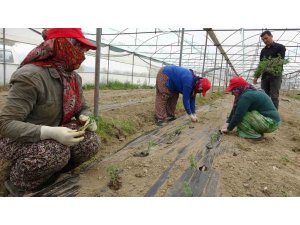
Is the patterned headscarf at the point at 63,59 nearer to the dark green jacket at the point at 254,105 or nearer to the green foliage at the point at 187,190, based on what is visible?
the green foliage at the point at 187,190

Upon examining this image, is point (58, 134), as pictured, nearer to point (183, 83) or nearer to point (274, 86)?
point (183, 83)

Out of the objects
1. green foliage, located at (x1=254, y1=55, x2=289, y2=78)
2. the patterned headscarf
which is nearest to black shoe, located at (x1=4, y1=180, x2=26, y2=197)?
the patterned headscarf

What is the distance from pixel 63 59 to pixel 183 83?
2.70 meters

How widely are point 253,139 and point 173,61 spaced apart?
730 inches

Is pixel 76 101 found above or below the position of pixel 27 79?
below

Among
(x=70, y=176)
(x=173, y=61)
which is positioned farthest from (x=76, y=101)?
(x=173, y=61)

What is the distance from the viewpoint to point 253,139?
142 inches

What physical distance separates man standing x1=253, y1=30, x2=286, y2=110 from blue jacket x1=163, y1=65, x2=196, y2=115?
1.47 metres

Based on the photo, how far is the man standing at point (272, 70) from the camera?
16.3ft

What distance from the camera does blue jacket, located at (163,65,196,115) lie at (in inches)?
177

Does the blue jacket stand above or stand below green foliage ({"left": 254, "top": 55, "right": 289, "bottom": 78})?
below

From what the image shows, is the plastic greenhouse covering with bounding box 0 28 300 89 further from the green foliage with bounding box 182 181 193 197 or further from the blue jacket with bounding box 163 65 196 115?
the green foliage with bounding box 182 181 193 197
